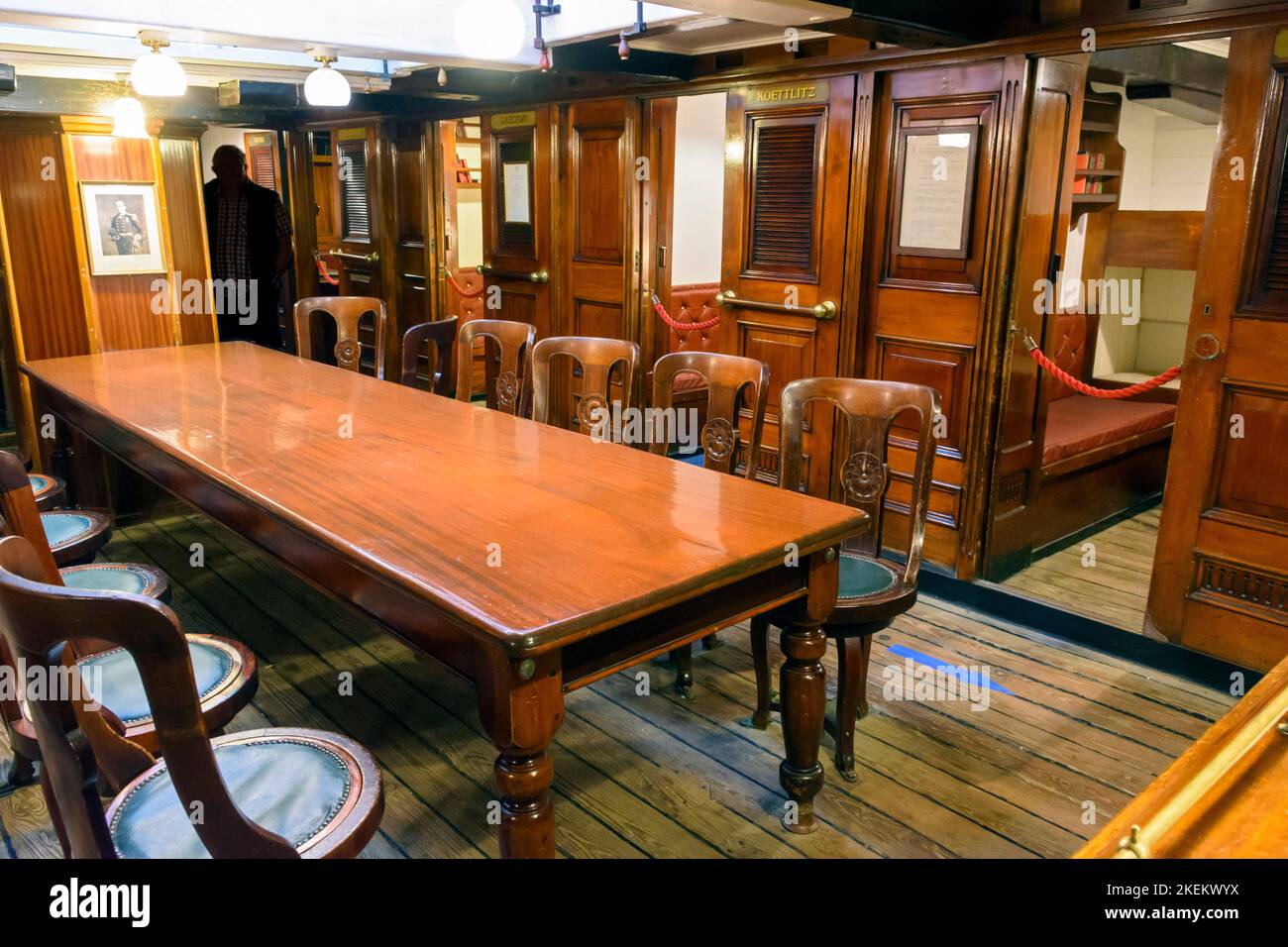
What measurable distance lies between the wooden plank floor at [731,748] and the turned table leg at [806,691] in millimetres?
95

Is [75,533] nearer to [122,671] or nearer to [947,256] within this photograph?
[122,671]

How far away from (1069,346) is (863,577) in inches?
135

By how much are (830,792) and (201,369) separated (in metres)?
2.97

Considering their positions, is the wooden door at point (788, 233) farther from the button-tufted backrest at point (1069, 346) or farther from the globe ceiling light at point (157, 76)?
the globe ceiling light at point (157, 76)

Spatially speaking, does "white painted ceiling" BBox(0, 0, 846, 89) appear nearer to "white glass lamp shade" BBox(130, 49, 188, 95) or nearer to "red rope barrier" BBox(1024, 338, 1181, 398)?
"white glass lamp shade" BBox(130, 49, 188, 95)

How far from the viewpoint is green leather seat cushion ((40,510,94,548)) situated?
2.78m

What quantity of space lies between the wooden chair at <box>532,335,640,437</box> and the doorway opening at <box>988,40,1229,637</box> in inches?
69.2

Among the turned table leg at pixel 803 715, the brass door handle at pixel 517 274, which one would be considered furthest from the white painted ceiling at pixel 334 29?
the turned table leg at pixel 803 715

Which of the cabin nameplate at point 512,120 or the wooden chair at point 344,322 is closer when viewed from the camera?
the wooden chair at point 344,322

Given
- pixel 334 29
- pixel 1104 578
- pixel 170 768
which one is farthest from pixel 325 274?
pixel 170 768

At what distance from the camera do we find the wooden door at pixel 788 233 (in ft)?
13.5

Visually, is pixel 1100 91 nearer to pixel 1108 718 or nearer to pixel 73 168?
pixel 1108 718
